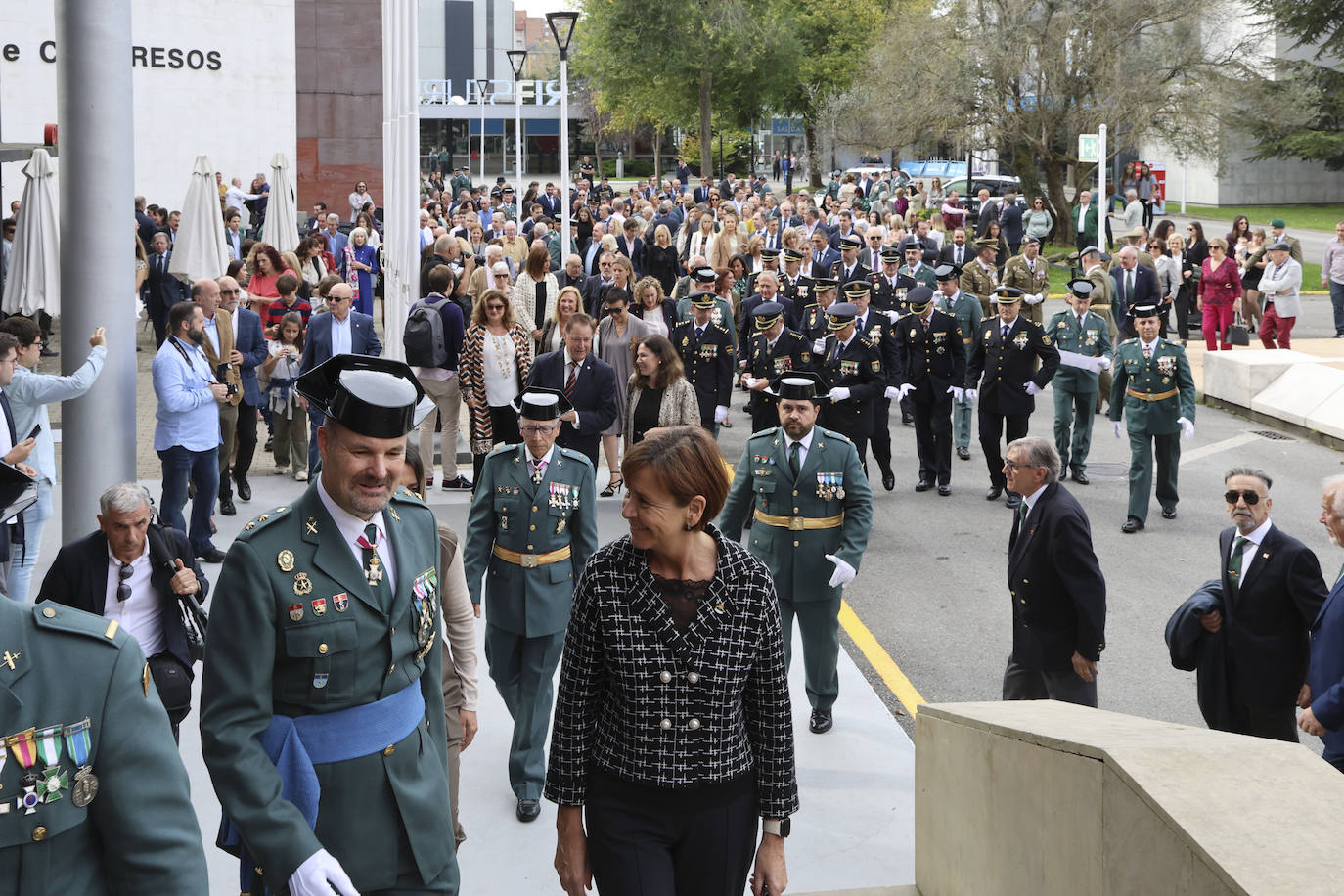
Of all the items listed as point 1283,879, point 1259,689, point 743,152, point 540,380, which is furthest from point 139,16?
point 743,152

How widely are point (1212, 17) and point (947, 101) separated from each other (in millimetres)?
6737

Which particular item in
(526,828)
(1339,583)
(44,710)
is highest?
(44,710)

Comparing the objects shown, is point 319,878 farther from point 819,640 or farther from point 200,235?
point 200,235

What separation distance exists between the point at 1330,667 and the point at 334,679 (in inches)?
156

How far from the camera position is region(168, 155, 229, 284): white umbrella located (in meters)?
17.7

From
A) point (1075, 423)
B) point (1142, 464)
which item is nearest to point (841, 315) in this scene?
point (1142, 464)

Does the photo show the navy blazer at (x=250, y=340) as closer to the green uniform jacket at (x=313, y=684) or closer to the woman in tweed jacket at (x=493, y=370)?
the woman in tweed jacket at (x=493, y=370)

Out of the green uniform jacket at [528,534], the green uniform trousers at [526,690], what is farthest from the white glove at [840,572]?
the green uniform trousers at [526,690]

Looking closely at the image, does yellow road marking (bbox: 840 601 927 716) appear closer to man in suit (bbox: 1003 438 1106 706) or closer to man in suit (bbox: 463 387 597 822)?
man in suit (bbox: 1003 438 1106 706)

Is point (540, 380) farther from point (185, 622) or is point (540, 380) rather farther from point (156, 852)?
point (156, 852)

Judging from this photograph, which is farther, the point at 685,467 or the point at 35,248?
the point at 35,248

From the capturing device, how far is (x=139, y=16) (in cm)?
3033

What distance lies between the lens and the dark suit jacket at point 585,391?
11.1 meters

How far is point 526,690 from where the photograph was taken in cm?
684
